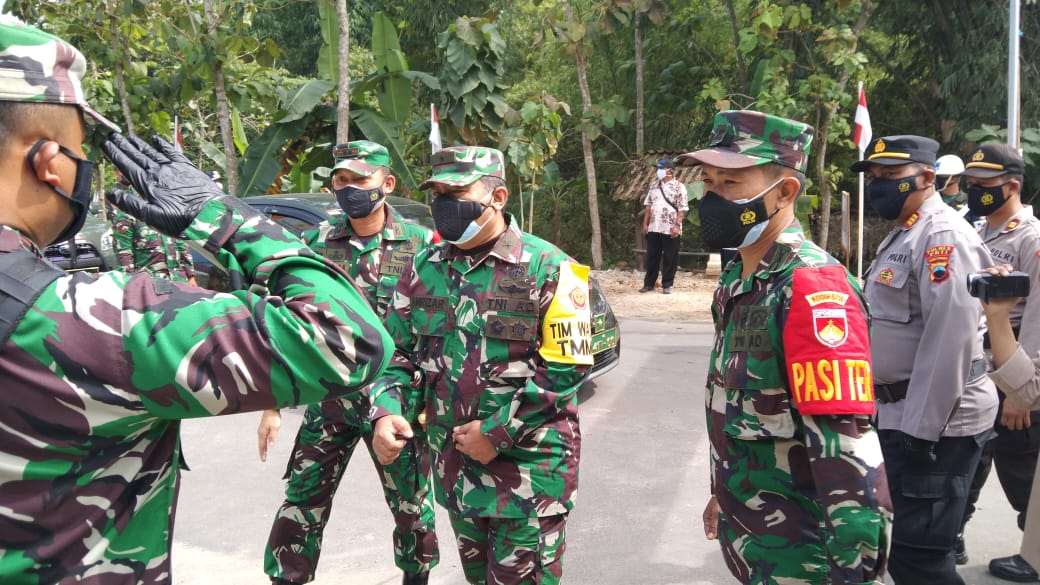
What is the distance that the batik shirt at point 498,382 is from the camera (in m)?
2.90

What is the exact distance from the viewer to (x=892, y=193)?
3463 mm

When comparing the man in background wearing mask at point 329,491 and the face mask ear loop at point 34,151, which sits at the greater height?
the face mask ear loop at point 34,151

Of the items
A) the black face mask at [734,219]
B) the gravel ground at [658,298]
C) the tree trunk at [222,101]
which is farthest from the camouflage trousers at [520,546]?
the tree trunk at [222,101]

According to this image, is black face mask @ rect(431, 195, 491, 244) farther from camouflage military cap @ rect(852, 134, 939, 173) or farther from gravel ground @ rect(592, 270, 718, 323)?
gravel ground @ rect(592, 270, 718, 323)

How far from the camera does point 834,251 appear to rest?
59.7ft

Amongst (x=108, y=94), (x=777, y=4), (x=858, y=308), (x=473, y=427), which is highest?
(x=777, y=4)

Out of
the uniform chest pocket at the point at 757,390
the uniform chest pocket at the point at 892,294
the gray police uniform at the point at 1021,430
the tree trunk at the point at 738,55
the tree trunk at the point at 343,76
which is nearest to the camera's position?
the uniform chest pocket at the point at 757,390

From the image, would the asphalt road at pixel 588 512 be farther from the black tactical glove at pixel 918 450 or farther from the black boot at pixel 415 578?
the black tactical glove at pixel 918 450

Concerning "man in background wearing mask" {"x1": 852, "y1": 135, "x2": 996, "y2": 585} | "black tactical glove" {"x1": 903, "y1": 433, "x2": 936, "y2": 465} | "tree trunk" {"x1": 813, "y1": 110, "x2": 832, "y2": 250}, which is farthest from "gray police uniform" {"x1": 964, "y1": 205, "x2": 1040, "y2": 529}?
"tree trunk" {"x1": 813, "y1": 110, "x2": 832, "y2": 250}

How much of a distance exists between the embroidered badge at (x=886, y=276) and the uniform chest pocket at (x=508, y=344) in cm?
148

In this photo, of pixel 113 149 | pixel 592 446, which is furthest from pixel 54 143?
pixel 592 446

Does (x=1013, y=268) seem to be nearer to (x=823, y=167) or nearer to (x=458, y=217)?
(x=458, y=217)

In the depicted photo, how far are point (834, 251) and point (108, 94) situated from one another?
1516 cm

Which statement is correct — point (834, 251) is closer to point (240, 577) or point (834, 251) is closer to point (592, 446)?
point (592, 446)
